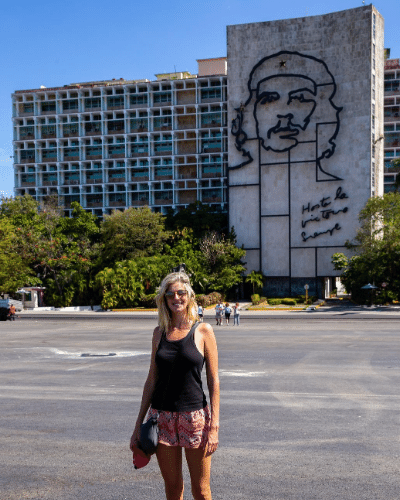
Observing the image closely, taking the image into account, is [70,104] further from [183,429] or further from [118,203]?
[183,429]

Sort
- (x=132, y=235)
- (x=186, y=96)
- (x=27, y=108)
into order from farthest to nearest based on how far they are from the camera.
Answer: (x=27, y=108), (x=186, y=96), (x=132, y=235)

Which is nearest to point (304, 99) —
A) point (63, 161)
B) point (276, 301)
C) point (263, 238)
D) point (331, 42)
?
point (331, 42)

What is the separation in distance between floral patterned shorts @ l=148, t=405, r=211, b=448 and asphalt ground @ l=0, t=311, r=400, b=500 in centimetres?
187

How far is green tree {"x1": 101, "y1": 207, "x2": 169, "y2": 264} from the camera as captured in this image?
49.8 m

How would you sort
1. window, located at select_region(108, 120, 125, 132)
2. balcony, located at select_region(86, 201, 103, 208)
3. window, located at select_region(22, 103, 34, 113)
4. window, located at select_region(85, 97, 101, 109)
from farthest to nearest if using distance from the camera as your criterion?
window, located at select_region(22, 103, 34, 113)
balcony, located at select_region(86, 201, 103, 208)
window, located at select_region(85, 97, 101, 109)
window, located at select_region(108, 120, 125, 132)

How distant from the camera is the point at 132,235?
5009 cm

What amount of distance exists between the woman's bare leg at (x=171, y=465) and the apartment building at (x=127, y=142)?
69.8 metres

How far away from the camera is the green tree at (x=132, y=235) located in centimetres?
4978

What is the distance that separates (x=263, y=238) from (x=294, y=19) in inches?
838

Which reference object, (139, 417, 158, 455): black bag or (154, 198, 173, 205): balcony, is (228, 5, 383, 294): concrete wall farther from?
(139, 417, 158, 455): black bag

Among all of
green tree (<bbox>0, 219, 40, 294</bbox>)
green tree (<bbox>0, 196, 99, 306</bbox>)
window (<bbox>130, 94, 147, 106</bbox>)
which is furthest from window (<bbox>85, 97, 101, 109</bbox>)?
green tree (<bbox>0, 219, 40, 294</bbox>)

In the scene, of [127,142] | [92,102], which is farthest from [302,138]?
[92,102]

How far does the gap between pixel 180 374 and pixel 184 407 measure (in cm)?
28

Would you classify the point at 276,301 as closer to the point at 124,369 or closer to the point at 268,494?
the point at 124,369
